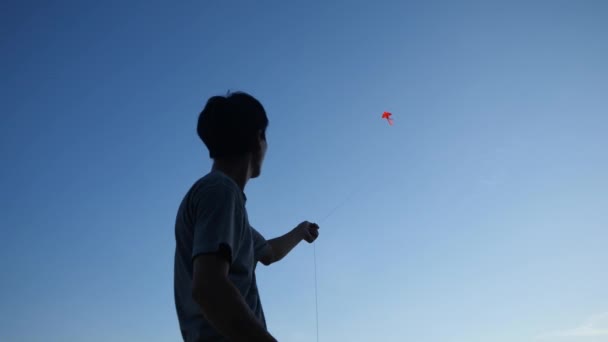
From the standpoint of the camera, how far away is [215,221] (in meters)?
2.01

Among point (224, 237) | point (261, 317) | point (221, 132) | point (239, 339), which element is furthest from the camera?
point (221, 132)

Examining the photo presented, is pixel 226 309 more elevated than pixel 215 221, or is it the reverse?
pixel 215 221

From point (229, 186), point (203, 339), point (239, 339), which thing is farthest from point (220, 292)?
point (229, 186)

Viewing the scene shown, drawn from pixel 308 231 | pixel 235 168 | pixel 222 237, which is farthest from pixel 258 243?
pixel 222 237

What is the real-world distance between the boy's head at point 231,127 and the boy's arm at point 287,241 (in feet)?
4.11

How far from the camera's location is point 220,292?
1.83 meters

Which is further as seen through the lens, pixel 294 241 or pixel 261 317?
pixel 294 241

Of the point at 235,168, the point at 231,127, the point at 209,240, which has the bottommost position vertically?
the point at 209,240

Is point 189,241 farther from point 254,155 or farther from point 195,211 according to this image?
point 254,155

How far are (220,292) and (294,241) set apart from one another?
7.76 feet

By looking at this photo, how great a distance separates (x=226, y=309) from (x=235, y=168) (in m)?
0.96

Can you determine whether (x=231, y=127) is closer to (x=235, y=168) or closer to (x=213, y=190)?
(x=235, y=168)

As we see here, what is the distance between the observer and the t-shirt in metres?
1.98

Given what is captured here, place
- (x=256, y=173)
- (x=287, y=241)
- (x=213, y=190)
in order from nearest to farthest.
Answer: (x=213, y=190) → (x=256, y=173) → (x=287, y=241)
